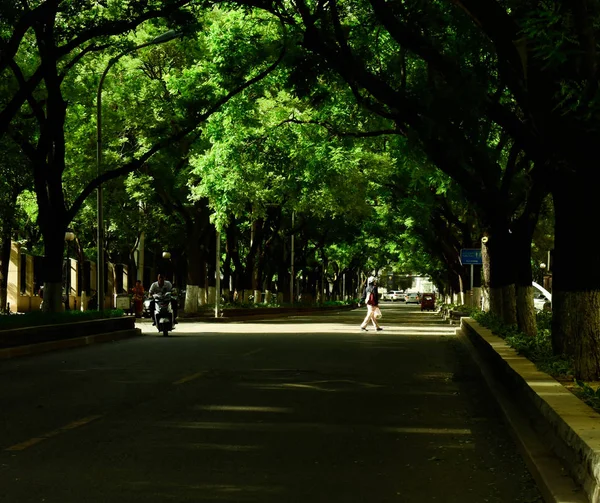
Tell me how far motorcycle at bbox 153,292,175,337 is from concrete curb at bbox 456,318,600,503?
1554cm

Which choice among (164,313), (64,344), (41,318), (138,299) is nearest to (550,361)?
(64,344)

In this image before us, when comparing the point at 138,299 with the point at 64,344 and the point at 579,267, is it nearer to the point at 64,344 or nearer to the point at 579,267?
the point at 64,344

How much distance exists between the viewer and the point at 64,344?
2197 cm

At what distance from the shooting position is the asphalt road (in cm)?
687

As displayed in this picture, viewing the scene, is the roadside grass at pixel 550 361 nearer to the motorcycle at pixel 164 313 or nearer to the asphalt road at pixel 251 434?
the asphalt road at pixel 251 434

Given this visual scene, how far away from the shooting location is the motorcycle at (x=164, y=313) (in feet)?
90.9

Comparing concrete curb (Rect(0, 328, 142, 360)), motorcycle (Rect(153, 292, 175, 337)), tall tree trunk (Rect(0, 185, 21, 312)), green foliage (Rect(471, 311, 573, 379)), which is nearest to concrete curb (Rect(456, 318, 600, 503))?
green foliage (Rect(471, 311, 573, 379))

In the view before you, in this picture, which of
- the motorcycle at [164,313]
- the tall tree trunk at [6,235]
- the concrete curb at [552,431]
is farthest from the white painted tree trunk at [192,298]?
the concrete curb at [552,431]

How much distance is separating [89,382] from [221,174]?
2121cm

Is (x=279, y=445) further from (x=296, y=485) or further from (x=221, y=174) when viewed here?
(x=221, y=174)

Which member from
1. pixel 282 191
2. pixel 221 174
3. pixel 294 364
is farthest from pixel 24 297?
pixel 294 364

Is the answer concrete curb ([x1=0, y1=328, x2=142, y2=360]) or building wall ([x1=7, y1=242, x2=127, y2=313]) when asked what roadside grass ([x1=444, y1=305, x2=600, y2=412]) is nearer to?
concrete curb ([x1=0, y1=328, x2=142, y2=360])

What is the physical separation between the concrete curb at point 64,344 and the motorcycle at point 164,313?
0.68m

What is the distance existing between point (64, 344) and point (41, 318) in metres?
0.80
